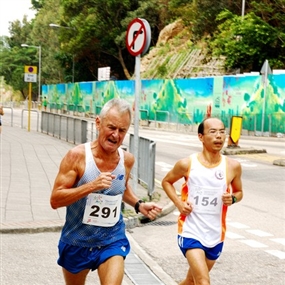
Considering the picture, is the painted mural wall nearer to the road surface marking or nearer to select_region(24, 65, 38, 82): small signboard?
select_region(24, 65, 38, 82): small signboard

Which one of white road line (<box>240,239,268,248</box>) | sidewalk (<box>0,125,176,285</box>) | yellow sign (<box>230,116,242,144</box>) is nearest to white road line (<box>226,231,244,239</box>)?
white road line (<box>240,239,268,248</box>)

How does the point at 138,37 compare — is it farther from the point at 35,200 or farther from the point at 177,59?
the point at 177,59

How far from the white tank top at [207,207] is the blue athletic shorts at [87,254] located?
2.74ft

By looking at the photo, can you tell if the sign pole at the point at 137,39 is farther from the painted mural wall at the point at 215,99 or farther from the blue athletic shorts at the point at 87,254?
the painted mural wall at the point at 215,99

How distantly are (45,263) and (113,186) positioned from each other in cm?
312

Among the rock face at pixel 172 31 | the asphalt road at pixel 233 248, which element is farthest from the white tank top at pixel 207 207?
the rock face at pixel 172 31

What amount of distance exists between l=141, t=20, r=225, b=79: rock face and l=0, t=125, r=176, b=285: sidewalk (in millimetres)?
30431

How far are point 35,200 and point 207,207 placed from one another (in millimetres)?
6343

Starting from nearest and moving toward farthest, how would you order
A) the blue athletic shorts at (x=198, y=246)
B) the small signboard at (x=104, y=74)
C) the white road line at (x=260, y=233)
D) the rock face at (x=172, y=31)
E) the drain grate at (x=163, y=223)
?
1. the blue athletic shorts at (x=198, y=246)
2. the white road line at (x=260, y=233)
3. the drain grate at (x=163, y=223)
4. the small signboard at (x=104, y=74)
5. the rock face at (x=172, y=31)

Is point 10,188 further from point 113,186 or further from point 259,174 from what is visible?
point 113,186

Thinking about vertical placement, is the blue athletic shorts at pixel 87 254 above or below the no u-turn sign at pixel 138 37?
below

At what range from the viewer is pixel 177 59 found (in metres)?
54.2

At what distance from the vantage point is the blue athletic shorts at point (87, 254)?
4.06 metres

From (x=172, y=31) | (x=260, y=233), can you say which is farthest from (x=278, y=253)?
(x=172, y=31)
